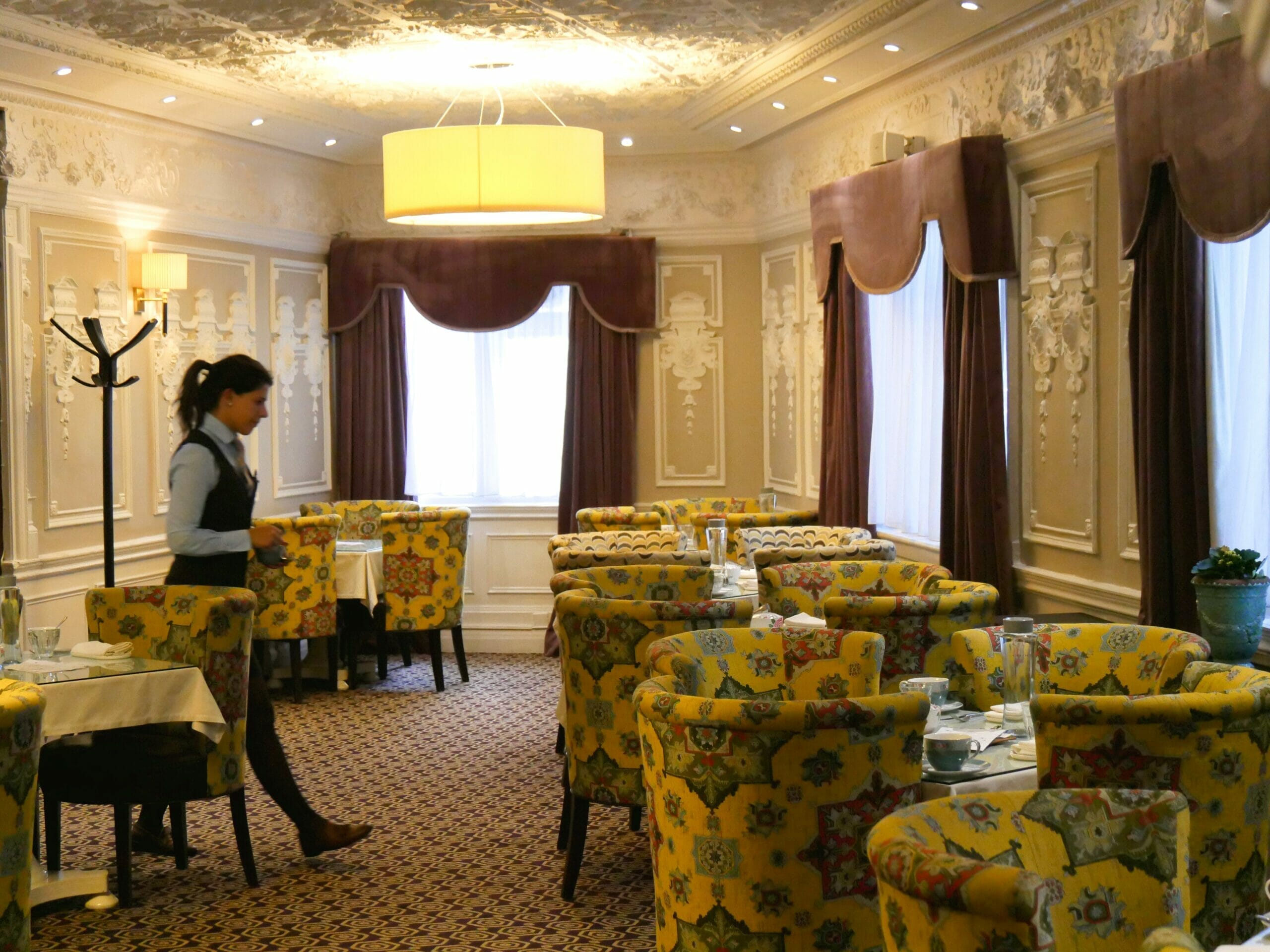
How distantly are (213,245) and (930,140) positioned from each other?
159 inches

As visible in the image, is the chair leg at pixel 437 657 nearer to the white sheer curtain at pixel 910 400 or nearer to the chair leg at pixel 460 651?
the chair leg at pixel 460 651

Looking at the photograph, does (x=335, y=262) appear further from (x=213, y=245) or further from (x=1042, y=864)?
(x=1042, y=864)

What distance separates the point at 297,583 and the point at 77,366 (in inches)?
60.8

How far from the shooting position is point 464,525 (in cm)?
759

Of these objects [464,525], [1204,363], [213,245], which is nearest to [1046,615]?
[1204,363]

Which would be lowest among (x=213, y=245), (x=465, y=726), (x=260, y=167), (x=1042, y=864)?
(x=465, y=726)

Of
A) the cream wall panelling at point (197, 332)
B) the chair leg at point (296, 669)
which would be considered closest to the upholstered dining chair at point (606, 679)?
the chair leg at point (296, 669)

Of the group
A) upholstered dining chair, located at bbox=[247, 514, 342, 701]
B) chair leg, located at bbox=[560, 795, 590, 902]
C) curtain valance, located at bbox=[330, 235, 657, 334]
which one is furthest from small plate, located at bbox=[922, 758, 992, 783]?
curtain valance, located at bbox=[330, 235, 657, 334]

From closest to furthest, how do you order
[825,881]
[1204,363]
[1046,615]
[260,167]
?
[825,881]
[1204,363]
[1046,615]
[260,167]

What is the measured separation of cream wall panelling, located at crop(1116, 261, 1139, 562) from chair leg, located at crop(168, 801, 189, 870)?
3415 millimetres

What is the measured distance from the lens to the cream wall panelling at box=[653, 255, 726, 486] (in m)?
8.75

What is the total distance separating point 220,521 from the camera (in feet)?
14.7

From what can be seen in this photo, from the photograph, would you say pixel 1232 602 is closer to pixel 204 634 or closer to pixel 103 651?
pixel 204 634

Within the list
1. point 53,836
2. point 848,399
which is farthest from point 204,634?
point 848,399
